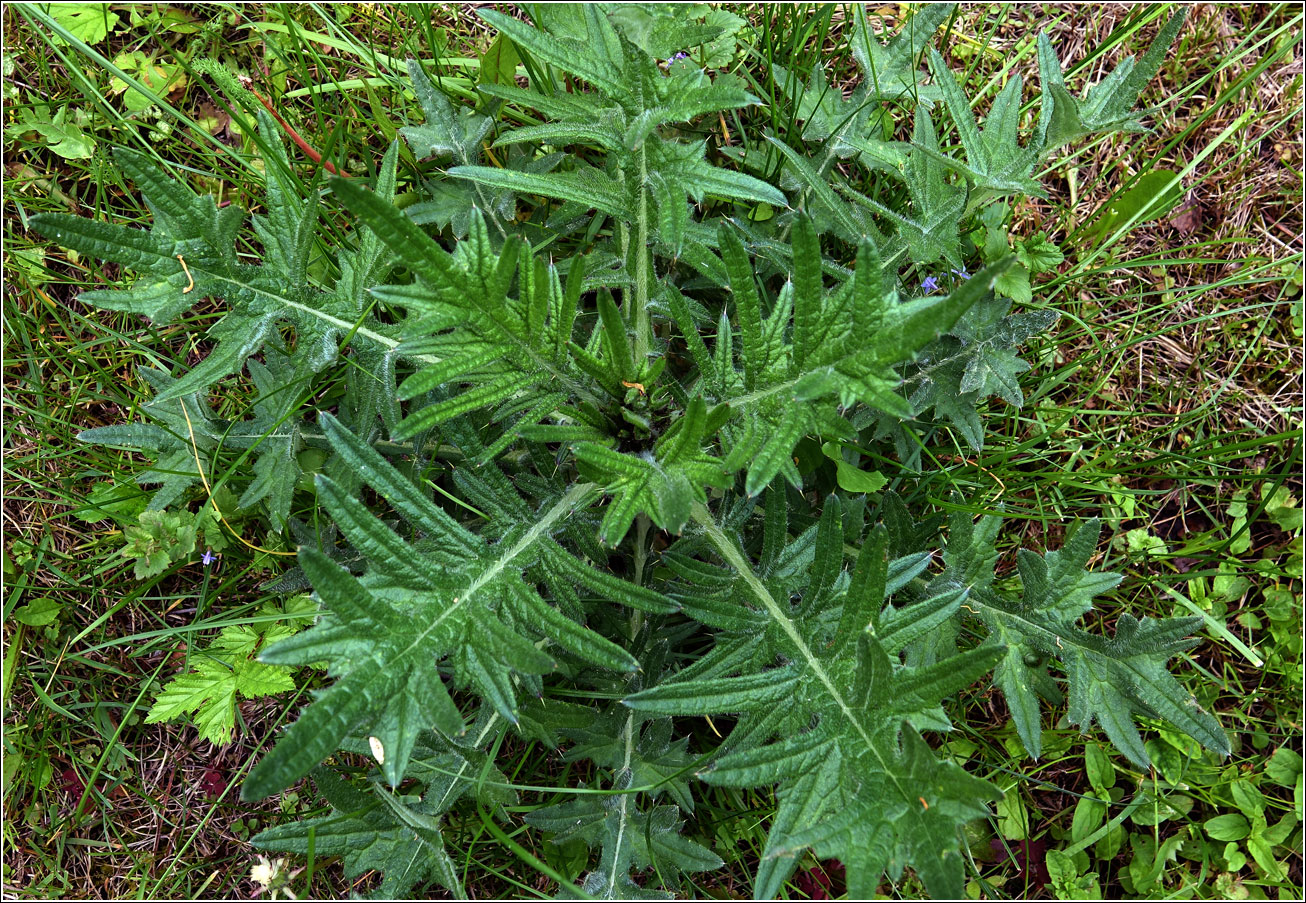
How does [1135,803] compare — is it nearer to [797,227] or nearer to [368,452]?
[797,227]

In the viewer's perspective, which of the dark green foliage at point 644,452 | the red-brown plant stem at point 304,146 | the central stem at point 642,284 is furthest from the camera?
the red-brown plant stem at point 304,146

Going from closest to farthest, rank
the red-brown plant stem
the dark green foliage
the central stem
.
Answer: the dark green foliage, the central stem, the red-brown plant stem

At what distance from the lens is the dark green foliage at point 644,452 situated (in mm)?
1696

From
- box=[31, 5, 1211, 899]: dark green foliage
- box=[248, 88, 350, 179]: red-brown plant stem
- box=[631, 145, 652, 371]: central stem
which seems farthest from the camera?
box=[248, 88, 350, 179]: red-brown plant stem

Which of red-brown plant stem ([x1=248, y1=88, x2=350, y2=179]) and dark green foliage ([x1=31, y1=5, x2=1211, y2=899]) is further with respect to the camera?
red-brown plant stem ([x1=248, y1=88, x2=350, y2=179])

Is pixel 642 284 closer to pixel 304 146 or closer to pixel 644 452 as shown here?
pixel 644 452

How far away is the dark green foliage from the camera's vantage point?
170 cm

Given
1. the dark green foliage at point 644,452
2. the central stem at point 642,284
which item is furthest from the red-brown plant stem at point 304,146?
the central stem at point 642,284

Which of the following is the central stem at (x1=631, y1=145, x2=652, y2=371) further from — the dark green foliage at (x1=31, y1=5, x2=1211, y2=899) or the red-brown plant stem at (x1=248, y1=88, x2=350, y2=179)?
the red-brown plant stem at (x1=248, y1=88, x2=350, y2=179)

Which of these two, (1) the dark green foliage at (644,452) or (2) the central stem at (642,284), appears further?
(2) the central stem at (642,284)

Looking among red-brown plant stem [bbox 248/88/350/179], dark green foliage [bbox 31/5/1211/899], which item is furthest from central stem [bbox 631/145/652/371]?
red-brown plant stem [bbox 248/88/350/179]

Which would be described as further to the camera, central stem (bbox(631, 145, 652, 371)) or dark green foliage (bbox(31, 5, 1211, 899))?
central stem (bbox(631, 145, 652, 371))

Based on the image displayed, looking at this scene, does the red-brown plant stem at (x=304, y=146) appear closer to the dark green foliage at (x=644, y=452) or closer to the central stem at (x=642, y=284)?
the dark green foliage at (x=644, y=452)

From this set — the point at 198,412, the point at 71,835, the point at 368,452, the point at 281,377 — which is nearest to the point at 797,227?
the point at 368,452
